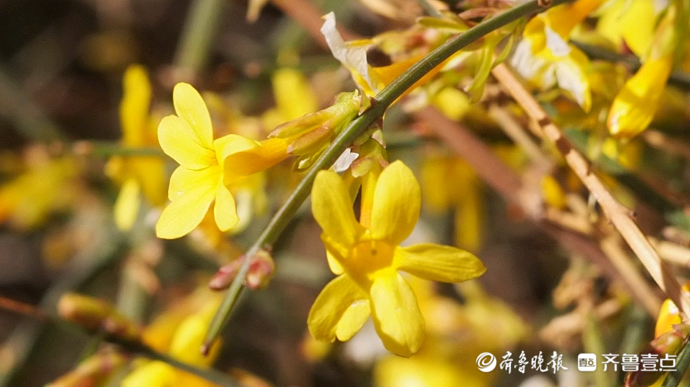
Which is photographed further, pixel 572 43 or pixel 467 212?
pixel 467 212

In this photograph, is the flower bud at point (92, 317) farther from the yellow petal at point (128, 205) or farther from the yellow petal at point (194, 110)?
the yellow petal at point (194, 110)

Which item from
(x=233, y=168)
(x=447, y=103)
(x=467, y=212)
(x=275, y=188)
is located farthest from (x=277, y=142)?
(x=467, y=212)

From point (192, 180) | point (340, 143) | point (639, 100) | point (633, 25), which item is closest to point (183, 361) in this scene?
point (192, 180)

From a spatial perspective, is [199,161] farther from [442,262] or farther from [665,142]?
[665,142]

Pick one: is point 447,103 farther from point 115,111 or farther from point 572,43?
point 115,111

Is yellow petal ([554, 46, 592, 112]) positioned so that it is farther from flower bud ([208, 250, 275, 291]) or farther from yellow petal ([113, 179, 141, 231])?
yellow petal ([113, 179, 141, 231])

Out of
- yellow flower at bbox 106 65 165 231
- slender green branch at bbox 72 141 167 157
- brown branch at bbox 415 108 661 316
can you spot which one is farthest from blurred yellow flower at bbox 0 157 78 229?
brown branch at bbox 415 108 661 316
